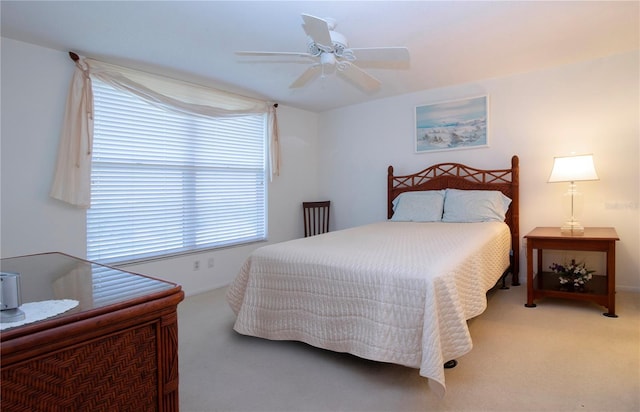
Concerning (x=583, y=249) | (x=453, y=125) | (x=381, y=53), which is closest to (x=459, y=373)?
(x=583, y=249)

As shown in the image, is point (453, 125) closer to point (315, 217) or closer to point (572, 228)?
point (572, 228)

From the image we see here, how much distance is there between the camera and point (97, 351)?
73cm

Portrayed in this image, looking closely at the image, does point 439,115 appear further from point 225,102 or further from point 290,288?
point 290,288

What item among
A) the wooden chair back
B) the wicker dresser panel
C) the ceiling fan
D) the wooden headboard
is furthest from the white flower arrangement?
the wicker dresser panel

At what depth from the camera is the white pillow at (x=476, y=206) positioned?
352cm

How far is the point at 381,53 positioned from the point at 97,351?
222 cm

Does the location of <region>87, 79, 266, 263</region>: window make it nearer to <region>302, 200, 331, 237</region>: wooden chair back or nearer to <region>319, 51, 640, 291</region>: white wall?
<region>302, 200, 331, 237</region>: wooden chair back

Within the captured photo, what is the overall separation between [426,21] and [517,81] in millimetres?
1789

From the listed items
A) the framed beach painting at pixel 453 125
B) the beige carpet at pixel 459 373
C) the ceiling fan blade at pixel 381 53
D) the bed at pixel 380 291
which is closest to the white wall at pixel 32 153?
Result: the beige carpet at pixel 459 373

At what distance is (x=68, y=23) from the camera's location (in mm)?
2398

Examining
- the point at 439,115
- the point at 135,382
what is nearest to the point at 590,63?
the point at 439,115

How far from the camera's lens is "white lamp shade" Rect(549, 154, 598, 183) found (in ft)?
9.70

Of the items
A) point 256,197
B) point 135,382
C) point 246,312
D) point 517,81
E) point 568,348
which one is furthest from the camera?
point 256,197

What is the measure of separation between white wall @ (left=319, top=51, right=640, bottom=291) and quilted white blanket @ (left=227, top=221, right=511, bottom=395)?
1.30m
